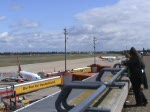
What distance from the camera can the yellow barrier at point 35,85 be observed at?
539 inches

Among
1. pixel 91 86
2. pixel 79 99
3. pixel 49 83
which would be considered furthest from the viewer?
pixel 49 83

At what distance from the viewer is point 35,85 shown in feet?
49.6

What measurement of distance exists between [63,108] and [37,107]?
55cm

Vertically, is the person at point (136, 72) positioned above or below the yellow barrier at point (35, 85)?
above

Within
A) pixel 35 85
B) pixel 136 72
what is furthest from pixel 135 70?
pixel 35 85

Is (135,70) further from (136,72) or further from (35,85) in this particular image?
(35,85)

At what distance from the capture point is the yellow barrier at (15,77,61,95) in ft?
44.9

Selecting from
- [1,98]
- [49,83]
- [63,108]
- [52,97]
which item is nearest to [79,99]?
[52,97]

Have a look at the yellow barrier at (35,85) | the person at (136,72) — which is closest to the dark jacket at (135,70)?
the person at (136,72)

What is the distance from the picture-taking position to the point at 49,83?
1658 cm

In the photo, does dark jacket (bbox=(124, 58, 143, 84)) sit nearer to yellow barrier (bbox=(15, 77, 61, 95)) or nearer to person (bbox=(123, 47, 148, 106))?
person (bbox=(123, 47, 148, 106))

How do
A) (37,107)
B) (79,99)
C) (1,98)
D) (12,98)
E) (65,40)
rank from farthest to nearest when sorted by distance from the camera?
(65,40)
(12,98)
(1,98)
(79,99)
(37,107)

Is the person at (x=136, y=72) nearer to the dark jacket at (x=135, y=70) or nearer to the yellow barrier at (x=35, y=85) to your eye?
the dark jacket at (x=135, y=70)

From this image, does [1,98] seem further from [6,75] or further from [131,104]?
[6,75]
